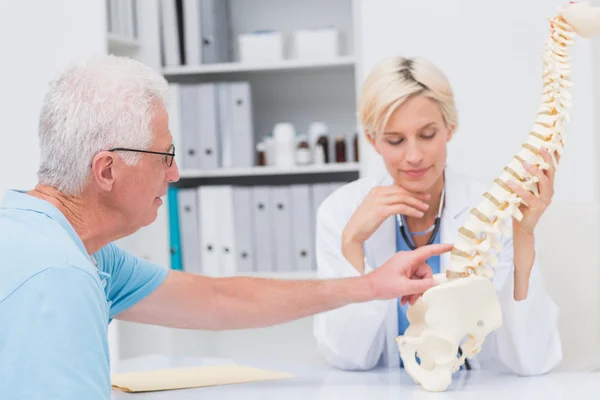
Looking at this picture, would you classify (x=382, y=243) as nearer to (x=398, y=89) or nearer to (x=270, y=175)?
(x=398, y=89)

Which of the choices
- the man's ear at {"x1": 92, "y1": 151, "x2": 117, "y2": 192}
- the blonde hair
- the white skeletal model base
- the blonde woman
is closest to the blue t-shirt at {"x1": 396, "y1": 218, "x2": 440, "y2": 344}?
the blonde woman

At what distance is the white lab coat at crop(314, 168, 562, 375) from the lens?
1.72m

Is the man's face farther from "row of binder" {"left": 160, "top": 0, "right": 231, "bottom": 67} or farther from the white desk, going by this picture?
"row of binder" {"left": 160, "top": 0, "right": 231, "bottom": 67}

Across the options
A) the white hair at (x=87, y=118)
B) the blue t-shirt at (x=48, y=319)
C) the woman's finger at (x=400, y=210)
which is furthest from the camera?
the woman's finger at (x=400, y=210)

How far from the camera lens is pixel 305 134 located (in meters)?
3.41

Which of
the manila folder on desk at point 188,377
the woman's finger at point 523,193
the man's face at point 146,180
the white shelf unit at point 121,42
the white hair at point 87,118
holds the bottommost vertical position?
the manila folder on desk at point 188,377

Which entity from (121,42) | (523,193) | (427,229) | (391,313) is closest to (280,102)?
(121,42)

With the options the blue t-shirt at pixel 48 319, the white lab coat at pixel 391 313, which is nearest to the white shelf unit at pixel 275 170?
the white lab coat at pixel 391 313

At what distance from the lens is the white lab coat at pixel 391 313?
1.72 meters

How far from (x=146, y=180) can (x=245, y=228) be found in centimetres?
191

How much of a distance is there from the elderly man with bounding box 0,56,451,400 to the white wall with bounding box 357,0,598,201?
128 cm

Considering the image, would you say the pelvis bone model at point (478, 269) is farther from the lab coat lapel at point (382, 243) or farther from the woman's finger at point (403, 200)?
the lab coat lapel at point (382, 243)

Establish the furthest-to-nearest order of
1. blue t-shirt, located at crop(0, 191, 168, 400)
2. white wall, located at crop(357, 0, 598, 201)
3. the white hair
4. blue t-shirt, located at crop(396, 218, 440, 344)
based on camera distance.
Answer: white wall, located at crop(357, 0, 598, 201), blue t-shirt, located at crop(396, 218, 440, 344), the white hair, blue t-shirt, located at crop(0, 191, 168, 400)

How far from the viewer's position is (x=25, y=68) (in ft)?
9.88
